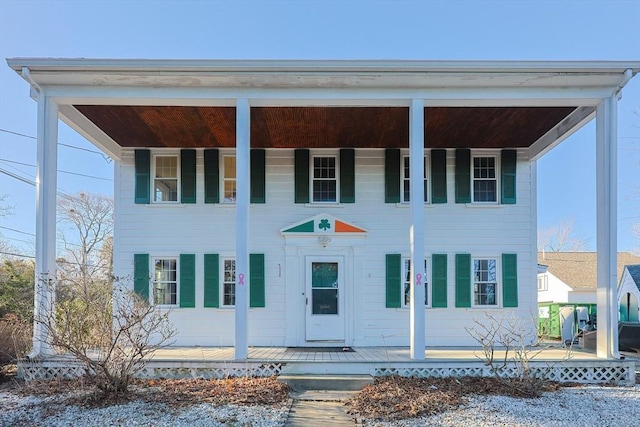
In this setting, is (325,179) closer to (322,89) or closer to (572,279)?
(322,89)

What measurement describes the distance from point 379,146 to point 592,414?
248 inches

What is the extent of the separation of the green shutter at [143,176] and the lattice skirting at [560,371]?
6.21 metres

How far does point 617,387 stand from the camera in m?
7.11

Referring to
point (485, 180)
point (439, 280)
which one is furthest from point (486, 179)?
A: point (439, 280)

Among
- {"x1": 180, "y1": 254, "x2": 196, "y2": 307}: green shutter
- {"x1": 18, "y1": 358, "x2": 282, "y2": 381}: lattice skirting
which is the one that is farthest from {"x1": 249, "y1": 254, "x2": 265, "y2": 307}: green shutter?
{"x1": 18, "y1": 358, "x2": 282, "y2": 381}: lattice skirting

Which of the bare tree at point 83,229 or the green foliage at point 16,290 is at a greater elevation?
the bare tree at point 83,229

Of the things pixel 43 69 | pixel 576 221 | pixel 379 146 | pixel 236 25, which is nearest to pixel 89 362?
pixel 43 69

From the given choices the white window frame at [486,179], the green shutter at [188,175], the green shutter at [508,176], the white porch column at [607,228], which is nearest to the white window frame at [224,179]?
the green shutter at [188,175]

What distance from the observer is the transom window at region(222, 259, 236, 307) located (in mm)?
10031

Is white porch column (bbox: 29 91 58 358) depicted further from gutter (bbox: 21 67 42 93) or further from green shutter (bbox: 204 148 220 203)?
green shutter (bbox: 204 148 220 203)

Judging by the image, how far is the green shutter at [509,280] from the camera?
1005cm

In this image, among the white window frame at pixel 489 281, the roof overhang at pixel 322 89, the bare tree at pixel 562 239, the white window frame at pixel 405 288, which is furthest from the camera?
the bare tree at pixel 562 239

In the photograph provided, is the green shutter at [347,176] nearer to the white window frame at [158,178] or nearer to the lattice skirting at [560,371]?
the white window frame at [158,178]

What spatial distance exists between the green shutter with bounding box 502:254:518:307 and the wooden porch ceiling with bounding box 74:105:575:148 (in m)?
2.52
